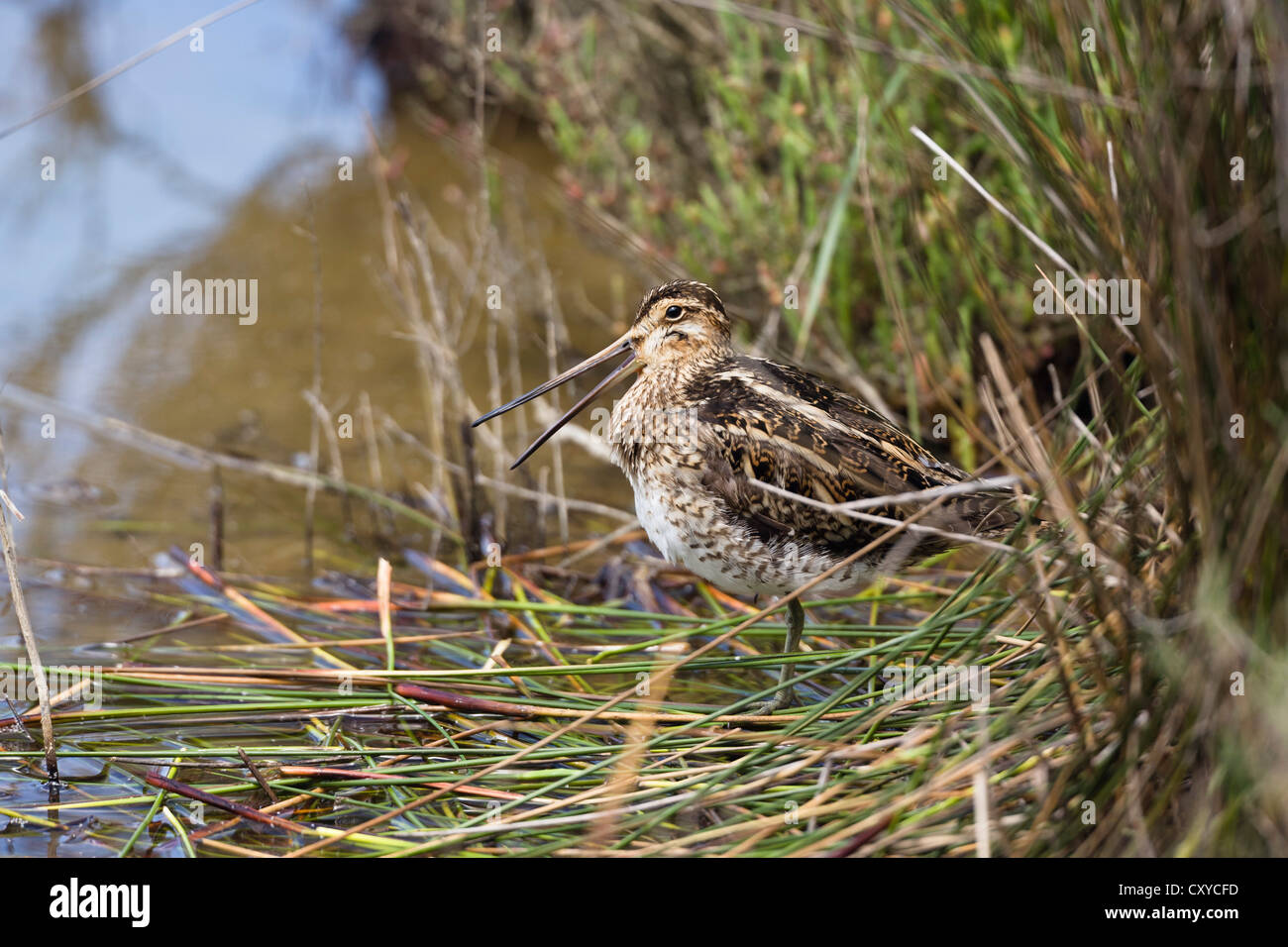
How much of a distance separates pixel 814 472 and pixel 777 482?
10 centimetres

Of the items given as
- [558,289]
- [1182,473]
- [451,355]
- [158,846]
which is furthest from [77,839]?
[558,289]

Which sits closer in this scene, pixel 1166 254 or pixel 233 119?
pixel 1166 254

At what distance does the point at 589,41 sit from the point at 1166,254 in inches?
144

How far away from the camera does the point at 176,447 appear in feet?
16.2

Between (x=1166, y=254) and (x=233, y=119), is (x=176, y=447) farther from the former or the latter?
(x=233, y=119)
